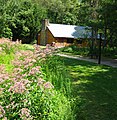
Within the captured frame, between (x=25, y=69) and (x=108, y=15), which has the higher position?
(x=108, y=15)

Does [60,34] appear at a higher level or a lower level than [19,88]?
higher

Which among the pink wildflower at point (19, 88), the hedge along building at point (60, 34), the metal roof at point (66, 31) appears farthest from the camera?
the metal roof at point (66, 31)

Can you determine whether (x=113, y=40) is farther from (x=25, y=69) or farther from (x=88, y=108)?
(x=25, y=69)

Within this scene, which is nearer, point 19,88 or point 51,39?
point 19,88

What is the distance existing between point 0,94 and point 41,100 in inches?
21.9

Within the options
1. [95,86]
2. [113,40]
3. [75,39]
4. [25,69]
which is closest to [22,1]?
[75,39]

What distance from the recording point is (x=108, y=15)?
22203 millimetres

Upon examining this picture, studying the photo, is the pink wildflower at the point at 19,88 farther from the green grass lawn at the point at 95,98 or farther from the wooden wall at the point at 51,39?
the wooden wall at the point at 51,39

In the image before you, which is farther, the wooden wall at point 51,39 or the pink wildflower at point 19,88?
the wooden wall at point 51,39

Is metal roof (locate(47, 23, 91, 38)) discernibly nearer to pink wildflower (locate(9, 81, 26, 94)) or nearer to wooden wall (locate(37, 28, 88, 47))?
wooden wall (locate(37, 28, 88, 47))

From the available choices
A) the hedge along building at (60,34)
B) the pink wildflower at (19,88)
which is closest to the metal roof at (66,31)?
the hedge along building at (60,34)

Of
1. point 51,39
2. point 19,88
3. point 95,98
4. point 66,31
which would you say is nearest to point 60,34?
point 66,31

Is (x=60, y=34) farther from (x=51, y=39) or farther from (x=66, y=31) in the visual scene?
(x=51, y=39)

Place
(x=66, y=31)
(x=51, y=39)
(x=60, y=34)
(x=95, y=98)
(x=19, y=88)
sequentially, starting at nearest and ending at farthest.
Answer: (x=19, y=88), (x=95, y=98), (x=60, y=34), (x=51, y=39), (x=66, y=31)
